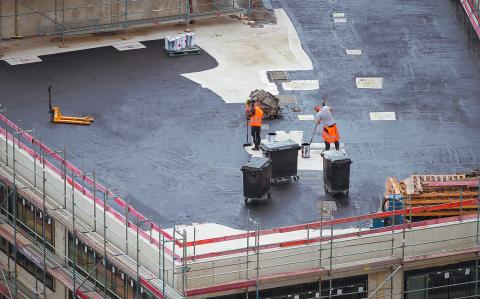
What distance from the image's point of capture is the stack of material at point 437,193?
70438mm

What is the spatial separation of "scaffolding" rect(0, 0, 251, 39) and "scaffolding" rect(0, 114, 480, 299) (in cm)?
1407

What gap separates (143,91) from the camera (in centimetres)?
8250

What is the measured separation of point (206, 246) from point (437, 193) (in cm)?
858

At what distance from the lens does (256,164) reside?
71375 mm

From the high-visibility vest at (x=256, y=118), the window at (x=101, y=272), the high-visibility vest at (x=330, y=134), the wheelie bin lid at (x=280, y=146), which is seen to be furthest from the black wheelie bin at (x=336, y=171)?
the window at (x=101, y=272)

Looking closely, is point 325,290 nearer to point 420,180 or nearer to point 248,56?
point 420,180

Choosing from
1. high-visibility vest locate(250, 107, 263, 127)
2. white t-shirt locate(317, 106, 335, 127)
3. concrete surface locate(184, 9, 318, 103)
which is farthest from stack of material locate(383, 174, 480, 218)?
concrete surface locate(184, 9, 318, 103)

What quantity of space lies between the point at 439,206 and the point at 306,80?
1555 cm

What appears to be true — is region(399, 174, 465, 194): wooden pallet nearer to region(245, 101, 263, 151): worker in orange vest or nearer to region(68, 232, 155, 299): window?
region(245, 101, 263, 151): worker in orange vest

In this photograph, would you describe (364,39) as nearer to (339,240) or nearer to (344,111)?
(344,111)

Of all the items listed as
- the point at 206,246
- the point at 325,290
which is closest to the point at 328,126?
the point at 325,290

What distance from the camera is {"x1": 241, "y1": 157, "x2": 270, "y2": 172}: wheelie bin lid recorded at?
71.1 metres

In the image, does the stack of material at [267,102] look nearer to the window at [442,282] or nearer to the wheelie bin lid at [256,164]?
the wheelie bin lid at [256,164]

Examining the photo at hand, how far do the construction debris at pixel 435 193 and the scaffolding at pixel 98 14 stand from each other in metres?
20.7
